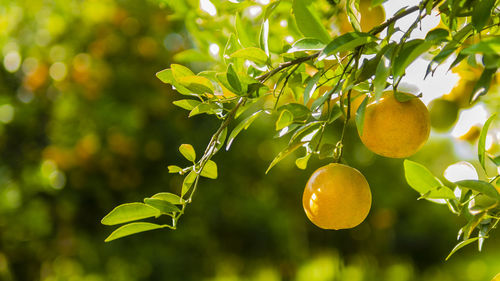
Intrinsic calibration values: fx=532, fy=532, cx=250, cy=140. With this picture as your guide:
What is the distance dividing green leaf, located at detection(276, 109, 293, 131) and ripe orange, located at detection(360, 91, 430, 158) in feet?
0.23

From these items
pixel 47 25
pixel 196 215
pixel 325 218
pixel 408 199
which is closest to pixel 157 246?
pixel 196 215

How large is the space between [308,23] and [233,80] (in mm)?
Result: 89

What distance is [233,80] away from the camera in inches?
20.1

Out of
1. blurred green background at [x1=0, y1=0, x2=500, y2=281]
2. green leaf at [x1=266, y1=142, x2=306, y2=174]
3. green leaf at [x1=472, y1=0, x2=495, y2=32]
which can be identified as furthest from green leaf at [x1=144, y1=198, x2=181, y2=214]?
blurred green background at [x1=0, y1=0, x2=500, y2=281]

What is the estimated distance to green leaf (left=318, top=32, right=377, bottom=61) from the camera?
1.41 feet

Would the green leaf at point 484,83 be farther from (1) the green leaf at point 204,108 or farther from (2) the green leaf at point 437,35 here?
(1) the green leaf at point 204,108

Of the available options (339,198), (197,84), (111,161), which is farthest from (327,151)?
(111,161)

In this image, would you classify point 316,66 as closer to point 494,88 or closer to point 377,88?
point 377,88

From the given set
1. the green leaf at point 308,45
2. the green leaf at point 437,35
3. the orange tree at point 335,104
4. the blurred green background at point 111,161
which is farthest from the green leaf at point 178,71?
the blurred green background at point 111,161

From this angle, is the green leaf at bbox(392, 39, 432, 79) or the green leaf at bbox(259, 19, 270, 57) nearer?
the green leaf at bbox(392, 39, 432, 79)

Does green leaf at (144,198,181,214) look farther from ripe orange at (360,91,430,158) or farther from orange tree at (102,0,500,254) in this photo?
ripe orange at (360,91,430,158)

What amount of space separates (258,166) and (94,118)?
963mm

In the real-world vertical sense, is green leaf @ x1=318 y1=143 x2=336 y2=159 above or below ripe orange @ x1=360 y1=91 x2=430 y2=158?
below

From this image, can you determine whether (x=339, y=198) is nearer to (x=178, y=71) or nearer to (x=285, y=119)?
(x=285, y=119)
